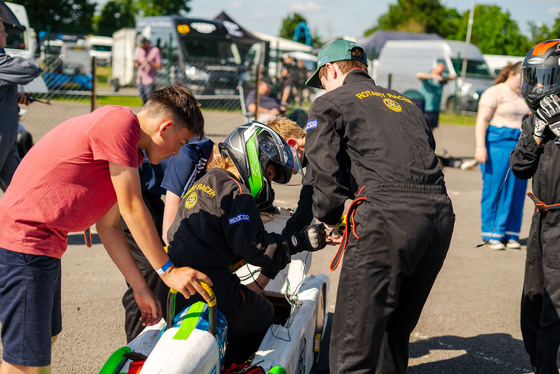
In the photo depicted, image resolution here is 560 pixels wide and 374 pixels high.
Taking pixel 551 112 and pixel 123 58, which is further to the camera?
pixel 123 58

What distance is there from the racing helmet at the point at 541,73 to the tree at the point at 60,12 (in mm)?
32753

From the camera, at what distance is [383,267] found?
275 cm

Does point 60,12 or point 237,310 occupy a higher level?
point 60,12

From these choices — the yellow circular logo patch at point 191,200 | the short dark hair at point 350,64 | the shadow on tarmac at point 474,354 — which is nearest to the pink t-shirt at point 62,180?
the yellow circular logo patch at point 191,200

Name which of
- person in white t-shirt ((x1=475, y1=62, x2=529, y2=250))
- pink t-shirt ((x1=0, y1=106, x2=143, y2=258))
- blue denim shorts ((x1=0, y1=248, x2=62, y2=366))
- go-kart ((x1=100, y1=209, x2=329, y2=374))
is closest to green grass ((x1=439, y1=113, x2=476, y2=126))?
person in white t-shirt ((x1=475, y1=62, x2=529, y2=250))

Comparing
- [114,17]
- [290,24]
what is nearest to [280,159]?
[114,17]

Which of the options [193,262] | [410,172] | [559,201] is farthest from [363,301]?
[559,201]

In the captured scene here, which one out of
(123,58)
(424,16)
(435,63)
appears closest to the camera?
(123,58)

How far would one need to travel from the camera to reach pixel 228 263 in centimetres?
292

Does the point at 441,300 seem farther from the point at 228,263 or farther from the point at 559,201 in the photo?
the point at 228,263

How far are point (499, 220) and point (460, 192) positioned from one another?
319 centimetres

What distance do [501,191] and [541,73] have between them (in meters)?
3.86

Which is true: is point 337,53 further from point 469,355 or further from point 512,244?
point 512,244

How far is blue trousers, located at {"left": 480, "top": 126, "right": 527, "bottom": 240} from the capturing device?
7047 millimetres
